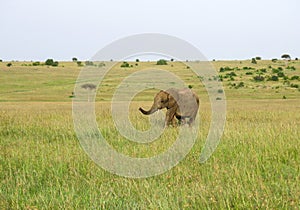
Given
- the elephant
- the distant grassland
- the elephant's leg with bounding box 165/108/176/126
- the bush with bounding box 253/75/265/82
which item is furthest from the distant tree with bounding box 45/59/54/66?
the elephant's leg with bounding box 165/108/176/126

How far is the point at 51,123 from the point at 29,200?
26.2ft

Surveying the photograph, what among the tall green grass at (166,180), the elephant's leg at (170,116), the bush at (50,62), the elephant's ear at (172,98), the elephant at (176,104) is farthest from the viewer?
the bush at (50,62)

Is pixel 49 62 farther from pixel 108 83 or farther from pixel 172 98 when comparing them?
pixel 172 98

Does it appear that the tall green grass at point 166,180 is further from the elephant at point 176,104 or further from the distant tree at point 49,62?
the distant tree at point 49,62

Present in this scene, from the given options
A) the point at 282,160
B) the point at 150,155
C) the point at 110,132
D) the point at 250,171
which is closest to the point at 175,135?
the point at 110,132

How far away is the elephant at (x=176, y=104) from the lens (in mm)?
12988

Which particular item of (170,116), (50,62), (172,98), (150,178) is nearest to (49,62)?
(50,62)

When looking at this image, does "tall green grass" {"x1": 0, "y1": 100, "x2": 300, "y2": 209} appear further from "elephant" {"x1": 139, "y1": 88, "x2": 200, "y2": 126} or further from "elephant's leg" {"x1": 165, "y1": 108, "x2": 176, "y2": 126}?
"elephant" {"x1": 139, "y1": 88, "x2": 200, "y2": 126}

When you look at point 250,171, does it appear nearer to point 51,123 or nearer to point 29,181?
point 29,181

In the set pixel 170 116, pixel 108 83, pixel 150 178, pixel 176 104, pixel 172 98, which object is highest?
pixel 172 98

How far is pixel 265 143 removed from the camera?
8.80 m

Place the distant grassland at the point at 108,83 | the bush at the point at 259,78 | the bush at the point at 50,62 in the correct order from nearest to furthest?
the distant grassland at the point at 108,83
the bush at the point at 259,78
the bush at the point at 50,62

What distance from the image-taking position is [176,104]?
43.1 feet

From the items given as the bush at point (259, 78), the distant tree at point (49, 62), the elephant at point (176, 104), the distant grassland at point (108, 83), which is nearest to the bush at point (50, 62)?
the distant tree at point (49, 62)
